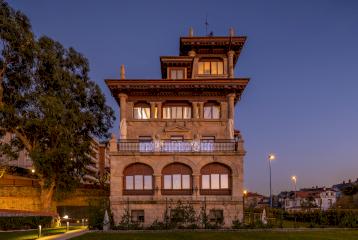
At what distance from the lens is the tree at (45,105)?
36156 mm

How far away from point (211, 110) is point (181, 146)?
20.4 feet

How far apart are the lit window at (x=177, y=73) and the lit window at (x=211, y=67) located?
1.90 metres

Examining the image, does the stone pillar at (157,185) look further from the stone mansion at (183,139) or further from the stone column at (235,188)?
the stone column at (235,188)

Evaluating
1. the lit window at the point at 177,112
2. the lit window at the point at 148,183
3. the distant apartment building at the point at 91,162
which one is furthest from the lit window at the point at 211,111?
the distant apartment building at the point at 91,162

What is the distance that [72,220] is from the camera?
49906 mm

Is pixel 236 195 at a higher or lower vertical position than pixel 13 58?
lower

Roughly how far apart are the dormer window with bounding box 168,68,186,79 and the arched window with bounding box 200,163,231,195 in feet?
34.8

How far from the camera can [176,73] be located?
42844mm

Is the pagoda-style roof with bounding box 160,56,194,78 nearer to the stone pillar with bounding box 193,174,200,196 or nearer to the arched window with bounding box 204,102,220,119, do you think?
the arched window with bounding box 204,102,220,119

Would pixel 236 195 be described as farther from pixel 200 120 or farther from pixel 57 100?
pixel 57 100

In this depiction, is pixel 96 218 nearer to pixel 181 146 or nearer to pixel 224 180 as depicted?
pixel 181 146

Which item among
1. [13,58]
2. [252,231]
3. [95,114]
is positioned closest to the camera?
[252,231]

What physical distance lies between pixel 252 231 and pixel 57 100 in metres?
19.3

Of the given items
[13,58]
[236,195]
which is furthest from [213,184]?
[13,58]
